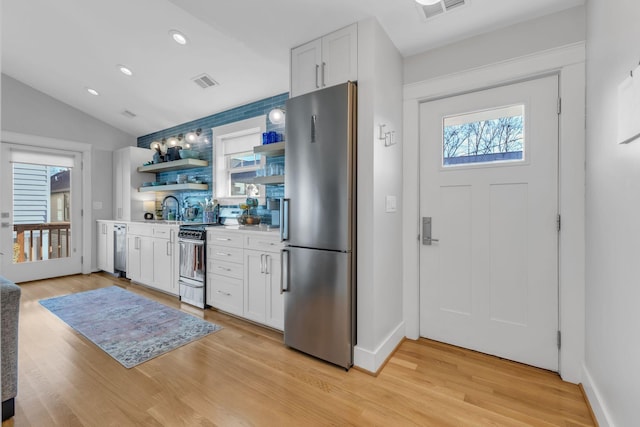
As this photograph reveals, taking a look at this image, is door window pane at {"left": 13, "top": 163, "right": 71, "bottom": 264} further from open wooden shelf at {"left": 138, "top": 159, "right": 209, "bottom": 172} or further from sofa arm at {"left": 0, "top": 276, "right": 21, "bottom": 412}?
sofa arm at {"left": 0, "top": 276, "right": 21, "bottom": 412}

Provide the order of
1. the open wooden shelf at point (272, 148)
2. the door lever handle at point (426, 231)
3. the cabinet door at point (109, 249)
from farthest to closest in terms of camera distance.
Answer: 1. the cabinet door at point (109, 249)
2. the open wooden shelf at point (272, 148)
3. the door lever handle at point (426, 231)

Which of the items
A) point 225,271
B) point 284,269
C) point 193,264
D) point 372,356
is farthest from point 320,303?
point 193,264

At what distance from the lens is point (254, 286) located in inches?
122

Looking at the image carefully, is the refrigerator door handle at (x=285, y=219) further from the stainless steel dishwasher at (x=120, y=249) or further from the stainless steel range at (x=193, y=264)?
the stainless steel dishwasher at (x=120, y=249)

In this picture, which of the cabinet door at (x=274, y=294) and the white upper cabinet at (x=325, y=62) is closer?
the white upper cabinet at (x=325, y=62)

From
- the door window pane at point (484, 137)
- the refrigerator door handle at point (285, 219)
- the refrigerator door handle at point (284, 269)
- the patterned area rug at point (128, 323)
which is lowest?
the patterned area rug at point (128, 323)

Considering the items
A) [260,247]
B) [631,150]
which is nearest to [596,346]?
[631,150]

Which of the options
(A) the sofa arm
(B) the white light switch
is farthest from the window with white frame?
(A) the sofa arm

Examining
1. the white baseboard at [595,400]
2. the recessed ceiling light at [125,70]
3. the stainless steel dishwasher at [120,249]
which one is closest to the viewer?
the white baseboard at [595,400]

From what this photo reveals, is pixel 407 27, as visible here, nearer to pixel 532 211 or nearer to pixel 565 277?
pixel 532 211

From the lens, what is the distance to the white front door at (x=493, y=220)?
7.42 ft

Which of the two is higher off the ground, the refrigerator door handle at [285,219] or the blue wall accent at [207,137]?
the blue wall accent at [207,137]

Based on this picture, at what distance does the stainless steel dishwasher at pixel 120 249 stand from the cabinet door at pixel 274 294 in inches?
123

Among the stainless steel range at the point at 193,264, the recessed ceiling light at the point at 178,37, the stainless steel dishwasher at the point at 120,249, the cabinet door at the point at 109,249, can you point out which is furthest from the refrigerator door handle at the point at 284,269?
the cabinet door at the point at 109,249
